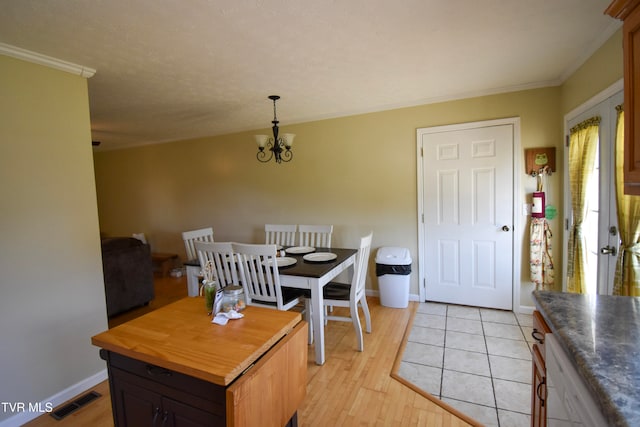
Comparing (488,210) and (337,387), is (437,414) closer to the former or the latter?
(337,387)

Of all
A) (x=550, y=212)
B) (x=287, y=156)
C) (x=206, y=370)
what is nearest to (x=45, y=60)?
(x=206, y=370)

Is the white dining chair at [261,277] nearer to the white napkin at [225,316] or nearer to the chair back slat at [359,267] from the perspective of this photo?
the chair back slat at [359,267]

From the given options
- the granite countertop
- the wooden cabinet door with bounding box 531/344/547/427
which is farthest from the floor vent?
the granite countertop

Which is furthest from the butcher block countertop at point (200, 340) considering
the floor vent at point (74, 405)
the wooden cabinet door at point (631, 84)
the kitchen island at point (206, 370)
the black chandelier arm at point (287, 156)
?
the black chandelier arm at point (287, 156)

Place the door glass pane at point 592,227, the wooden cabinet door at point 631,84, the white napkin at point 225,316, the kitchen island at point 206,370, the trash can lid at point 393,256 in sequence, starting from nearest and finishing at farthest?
the kitchen island at point 206,370, the wooden cabinet door at point 631,84, the white napkin at point 225,316, the door glass pane at point 592,227, the trash can lid at point 393,256

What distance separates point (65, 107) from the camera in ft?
7.18

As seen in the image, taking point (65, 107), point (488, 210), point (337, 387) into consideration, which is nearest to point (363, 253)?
point (337, 387)

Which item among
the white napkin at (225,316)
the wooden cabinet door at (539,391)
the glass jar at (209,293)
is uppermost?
the glass jar at (209,293)

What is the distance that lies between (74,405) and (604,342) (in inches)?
116

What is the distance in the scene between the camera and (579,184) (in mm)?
2434

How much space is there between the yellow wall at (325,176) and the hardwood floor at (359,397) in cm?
137

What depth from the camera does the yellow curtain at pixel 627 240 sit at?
66.8 inches

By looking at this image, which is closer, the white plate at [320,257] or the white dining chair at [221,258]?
the white dining chair at [221,258]

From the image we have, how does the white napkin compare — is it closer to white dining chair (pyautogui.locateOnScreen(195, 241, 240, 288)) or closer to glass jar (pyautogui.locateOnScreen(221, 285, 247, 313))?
glass jar (pyautogui.locateOnScreen(221, 285, 247, 313))
